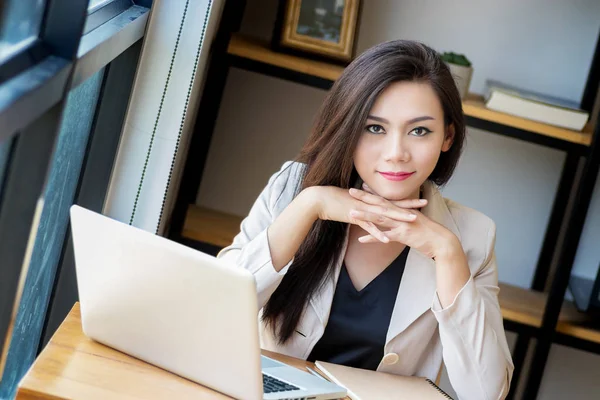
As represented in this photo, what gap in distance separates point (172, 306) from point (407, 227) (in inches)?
22.2

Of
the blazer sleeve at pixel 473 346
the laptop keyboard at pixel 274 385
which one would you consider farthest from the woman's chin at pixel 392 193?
the laptop keyboard at pixel 274 385

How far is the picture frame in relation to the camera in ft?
8.43

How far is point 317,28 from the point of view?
2588 mm

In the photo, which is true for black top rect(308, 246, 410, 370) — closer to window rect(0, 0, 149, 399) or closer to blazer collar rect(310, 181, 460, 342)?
blazer collar rect(310, 181, 460, 342)

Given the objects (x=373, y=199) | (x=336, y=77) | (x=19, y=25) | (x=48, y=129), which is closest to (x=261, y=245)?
(x=373, y=199)

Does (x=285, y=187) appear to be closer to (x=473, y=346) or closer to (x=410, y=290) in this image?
(x=410, y=290)

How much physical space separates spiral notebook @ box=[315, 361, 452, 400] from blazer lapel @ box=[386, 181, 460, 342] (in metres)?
0.17

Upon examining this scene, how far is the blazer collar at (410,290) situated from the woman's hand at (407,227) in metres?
0.11

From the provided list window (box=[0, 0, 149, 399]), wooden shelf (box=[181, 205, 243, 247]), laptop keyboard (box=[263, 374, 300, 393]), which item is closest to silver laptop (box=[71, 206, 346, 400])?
laptop keyboard (box=[263, 374, 300, 393])

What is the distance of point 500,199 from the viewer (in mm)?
2926

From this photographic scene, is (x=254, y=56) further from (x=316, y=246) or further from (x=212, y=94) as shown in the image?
(x=316, y=246)

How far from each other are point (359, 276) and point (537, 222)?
1.25 meters

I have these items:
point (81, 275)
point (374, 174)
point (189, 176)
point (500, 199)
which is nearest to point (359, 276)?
point (374, 174)

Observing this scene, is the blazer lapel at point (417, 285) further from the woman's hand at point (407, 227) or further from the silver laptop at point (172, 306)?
the silver laptop at point (172, 306)
